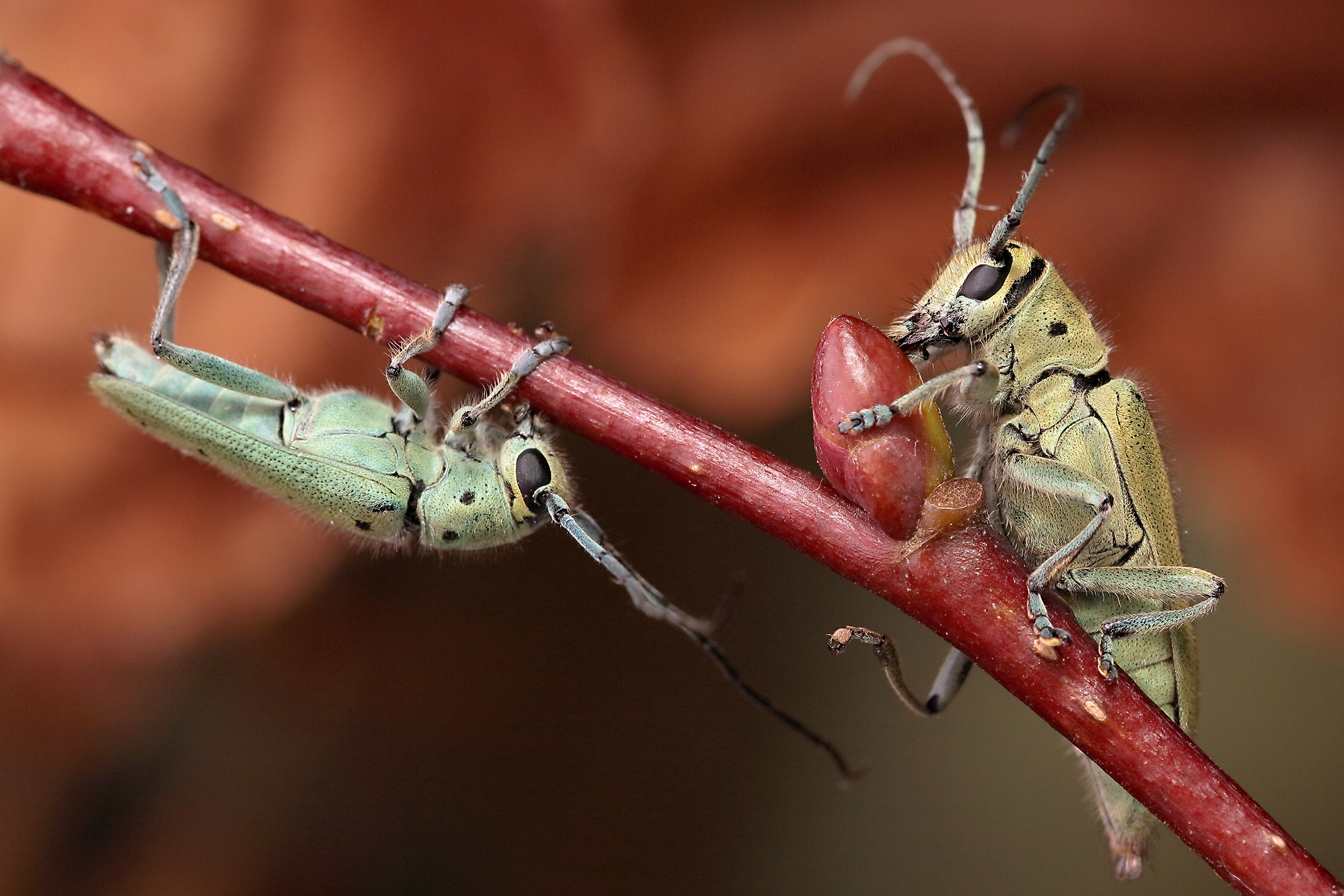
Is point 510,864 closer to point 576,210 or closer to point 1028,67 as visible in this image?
point 576,210

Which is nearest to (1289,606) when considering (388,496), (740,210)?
(740,210)

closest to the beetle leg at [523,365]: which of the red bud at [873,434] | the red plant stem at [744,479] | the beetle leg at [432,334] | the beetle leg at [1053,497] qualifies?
the red plant stem at [744,479]

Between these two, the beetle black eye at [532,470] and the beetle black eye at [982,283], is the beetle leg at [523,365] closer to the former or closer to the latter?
the beetle black eye at [532,470]

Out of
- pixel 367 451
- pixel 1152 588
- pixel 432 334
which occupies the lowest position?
pixel 367 451

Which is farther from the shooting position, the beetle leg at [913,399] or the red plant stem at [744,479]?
the red plant stem at [744,479]

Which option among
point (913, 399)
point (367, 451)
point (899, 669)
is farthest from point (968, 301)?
point (367, 451)

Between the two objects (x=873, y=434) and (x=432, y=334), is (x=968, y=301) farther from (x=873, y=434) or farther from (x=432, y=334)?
(x=432, y=334)
